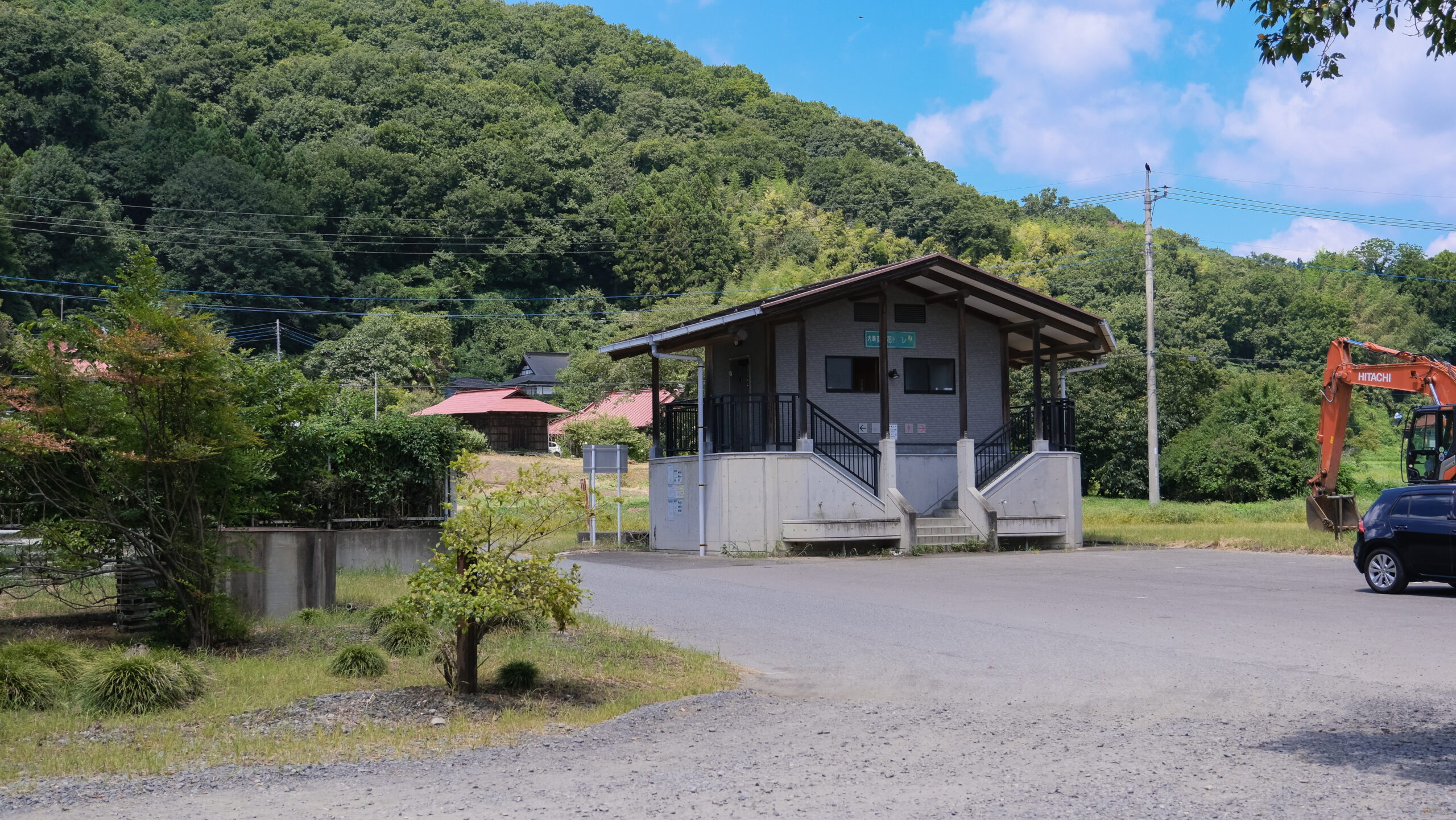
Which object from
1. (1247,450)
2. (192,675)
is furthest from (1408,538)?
(1247,450)

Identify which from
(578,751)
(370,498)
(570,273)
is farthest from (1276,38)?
(570,273)

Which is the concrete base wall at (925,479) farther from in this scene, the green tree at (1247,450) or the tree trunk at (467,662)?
the green tree at (1247,450)

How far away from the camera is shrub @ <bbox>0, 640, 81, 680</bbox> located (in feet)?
28.4

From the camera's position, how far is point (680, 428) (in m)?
27.3

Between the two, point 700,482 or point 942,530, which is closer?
point 700,482

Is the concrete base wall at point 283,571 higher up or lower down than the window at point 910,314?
lower down

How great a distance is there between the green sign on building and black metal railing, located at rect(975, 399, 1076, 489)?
2.76 metres

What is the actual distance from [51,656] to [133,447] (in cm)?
196

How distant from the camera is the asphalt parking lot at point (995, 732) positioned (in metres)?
5.59

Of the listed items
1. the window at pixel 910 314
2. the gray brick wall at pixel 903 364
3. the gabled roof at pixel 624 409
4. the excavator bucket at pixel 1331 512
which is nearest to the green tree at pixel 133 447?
the gray brick wall at pixel 903 364

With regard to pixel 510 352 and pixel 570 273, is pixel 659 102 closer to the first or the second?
pixel 570 273

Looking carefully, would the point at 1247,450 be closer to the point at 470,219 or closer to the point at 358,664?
the point at 358,664

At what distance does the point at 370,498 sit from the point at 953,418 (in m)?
14.3

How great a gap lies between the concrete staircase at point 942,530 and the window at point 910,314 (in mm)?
4581
